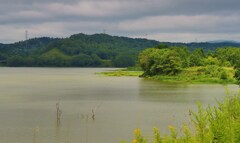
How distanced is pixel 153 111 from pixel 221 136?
136 ft

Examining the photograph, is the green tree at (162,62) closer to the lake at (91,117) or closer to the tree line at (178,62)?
the tree line at (178,62)

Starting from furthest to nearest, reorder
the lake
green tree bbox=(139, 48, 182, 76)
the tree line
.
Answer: green tree bbox=(139, 48, 182, 76), the tree line, the lake

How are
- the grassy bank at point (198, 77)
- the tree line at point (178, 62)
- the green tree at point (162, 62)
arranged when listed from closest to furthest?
the grassy bank at point (198, 77) < the tree line at point (178, 62) < the green tree at point (162, 62)

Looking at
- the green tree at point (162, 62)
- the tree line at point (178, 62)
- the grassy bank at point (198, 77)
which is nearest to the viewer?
the grassy bank at point (198, 77)

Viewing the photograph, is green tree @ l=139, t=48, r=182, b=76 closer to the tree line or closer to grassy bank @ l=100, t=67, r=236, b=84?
the tree line

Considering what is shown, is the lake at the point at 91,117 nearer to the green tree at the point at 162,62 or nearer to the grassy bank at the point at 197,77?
the grassy bank at the point at 197,77

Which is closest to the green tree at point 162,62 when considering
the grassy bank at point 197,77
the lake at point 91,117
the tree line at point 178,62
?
the tree line at point 178,62

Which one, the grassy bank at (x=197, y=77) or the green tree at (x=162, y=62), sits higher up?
the green tree at (x=162, y=62)

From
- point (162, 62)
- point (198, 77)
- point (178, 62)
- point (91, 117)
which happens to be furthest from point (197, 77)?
point (91, 117)

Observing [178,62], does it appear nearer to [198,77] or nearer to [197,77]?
[197,77]

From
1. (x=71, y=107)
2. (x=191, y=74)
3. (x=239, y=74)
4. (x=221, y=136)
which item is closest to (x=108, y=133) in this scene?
(x=71, y=107)

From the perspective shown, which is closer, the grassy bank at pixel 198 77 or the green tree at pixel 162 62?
the grassy bank at pixel 198 77

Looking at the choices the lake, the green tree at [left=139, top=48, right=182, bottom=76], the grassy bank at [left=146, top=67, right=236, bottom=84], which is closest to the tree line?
the green tree at [left=139, top=48, right=182, bottom=76]

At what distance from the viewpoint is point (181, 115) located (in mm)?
49219
